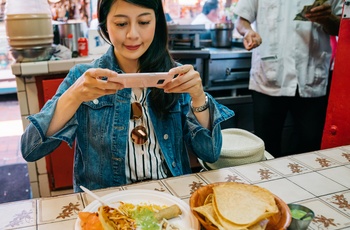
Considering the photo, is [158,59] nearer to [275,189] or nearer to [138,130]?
[138,130]

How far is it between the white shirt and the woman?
1.13m

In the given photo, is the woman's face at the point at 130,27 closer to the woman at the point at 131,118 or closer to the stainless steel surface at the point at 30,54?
the woman at the point at 131,118

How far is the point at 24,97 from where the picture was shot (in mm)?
2332

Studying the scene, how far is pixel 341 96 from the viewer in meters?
1.80

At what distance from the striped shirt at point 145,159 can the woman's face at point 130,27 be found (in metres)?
0.22

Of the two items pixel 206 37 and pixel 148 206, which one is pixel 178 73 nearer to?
pixel 148 206

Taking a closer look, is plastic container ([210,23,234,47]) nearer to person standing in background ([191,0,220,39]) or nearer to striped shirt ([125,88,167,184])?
person standing in background ([191,0,220,39])

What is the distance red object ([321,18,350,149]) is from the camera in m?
1.75

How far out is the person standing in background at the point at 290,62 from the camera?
2.30 metres

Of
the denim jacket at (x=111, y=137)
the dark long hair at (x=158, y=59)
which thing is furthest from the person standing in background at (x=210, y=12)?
the denim jacket at (x=111, y=137)

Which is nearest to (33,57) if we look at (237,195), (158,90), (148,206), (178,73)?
(158,90)

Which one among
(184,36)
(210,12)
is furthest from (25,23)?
(210,12)

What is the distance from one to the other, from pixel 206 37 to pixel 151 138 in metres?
2.49

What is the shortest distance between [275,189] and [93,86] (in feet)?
2.41
